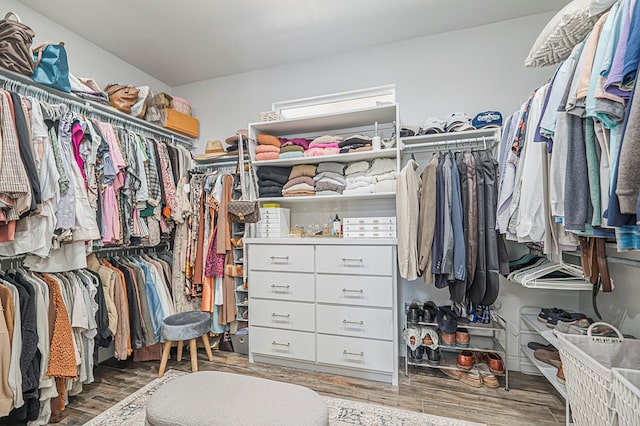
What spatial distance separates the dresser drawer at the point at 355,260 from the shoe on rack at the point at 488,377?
98cm

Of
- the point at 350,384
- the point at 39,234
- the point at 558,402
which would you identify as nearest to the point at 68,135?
the point at 39,234

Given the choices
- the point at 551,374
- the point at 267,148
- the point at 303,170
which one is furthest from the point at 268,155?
the point at 551,374

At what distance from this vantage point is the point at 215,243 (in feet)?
8.71

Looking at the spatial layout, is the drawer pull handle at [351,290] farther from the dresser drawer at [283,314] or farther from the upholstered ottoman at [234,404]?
the upholstered ottoman at [234,404]

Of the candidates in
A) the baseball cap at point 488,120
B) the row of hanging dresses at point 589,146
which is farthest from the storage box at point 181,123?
the row of hanging dresses at point 589,146

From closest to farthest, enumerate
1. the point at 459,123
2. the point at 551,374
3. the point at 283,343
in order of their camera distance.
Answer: the point at 551,374, the point at 459,123, the point at 283,343

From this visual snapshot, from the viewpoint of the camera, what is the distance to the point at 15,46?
166cm

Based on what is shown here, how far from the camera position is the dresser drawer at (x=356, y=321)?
6.77 feet

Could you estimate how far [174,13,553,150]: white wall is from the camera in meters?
2.32

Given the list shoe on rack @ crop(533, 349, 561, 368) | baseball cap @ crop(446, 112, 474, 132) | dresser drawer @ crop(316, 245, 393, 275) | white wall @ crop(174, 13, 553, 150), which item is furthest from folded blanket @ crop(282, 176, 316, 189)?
shoe on rack @ crop(533, 349, 561, 368)

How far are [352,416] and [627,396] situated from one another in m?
1.29

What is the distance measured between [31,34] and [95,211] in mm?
1109

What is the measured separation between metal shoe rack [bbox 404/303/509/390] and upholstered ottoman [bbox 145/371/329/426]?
4.24 ft

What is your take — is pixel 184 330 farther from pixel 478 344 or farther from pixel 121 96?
pixel 478 344
